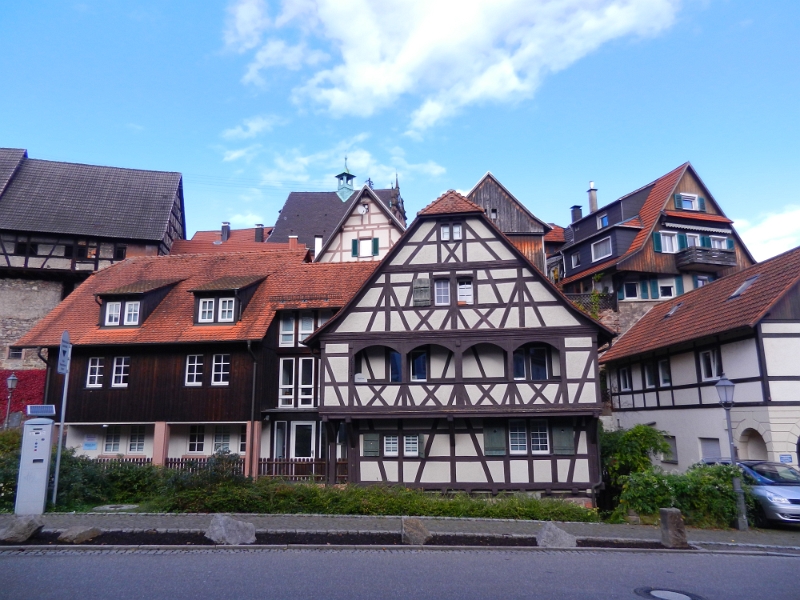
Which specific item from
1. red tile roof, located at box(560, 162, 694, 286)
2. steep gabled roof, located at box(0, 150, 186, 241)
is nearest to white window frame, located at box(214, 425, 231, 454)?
steep gabled roof, located at box(0, 150, 186, 241)

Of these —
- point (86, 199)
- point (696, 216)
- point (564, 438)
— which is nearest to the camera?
point (564, 438)

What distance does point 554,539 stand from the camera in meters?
11.4

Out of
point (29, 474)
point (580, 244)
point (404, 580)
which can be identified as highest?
point (580, 244)

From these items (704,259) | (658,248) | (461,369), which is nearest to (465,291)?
(461,369)

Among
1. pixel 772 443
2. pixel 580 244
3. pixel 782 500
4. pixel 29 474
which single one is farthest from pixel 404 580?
pixel 580 244

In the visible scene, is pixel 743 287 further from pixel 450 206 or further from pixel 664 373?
pixel 450 206

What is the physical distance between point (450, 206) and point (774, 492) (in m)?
12.5

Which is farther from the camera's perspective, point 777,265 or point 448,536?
point 777,265

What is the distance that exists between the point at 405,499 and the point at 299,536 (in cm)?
364

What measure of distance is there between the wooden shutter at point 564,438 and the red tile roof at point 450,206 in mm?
7523

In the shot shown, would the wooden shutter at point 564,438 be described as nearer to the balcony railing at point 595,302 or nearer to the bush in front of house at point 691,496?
the bush in front of house at point 691,496

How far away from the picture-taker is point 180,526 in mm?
12383

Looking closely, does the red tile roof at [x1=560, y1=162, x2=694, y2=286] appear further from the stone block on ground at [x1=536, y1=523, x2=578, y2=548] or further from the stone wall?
the stone wall

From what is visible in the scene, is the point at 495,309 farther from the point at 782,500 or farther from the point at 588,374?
the point at 782,500
